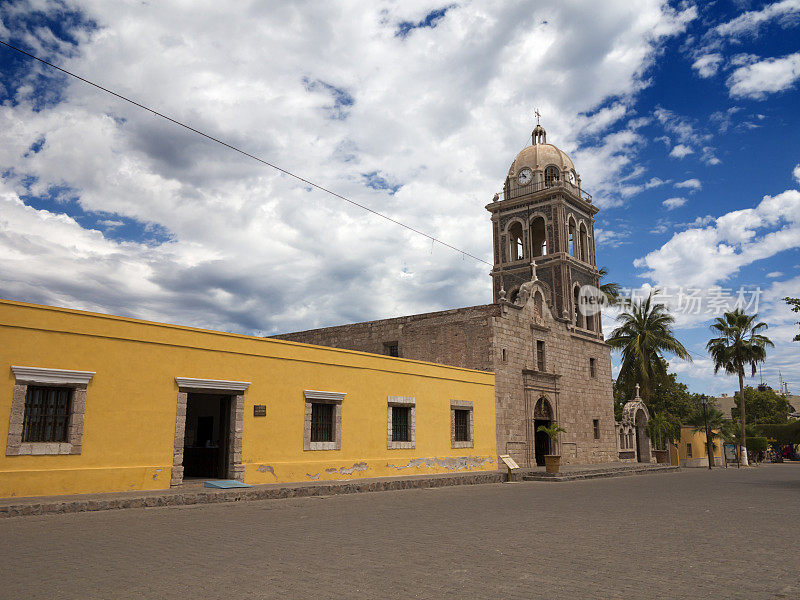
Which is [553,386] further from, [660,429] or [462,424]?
[660,429]

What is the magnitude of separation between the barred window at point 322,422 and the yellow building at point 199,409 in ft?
0.13

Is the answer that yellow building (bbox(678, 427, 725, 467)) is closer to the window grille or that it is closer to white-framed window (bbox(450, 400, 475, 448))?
the window grille

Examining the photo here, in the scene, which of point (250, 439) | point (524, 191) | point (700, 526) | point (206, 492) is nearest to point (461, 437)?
point (250, 439)

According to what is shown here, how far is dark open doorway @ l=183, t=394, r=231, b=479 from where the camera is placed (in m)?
16.1

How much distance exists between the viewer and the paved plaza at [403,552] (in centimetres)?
518

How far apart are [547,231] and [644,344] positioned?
9.35 meters

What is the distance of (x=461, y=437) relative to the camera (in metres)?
21.7

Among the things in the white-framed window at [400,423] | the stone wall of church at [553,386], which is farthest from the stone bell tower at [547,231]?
the white-framed window at [400,423]

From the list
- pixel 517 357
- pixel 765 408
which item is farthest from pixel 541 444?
pixel 765 408

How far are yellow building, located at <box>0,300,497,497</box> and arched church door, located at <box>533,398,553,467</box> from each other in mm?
5291

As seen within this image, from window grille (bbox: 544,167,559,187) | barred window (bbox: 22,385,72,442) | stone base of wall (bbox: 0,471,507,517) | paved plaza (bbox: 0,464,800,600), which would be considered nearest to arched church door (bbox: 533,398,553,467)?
stone base of wall (bbox: 0,471,507,517)

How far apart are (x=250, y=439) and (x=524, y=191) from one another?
2850 centimetres

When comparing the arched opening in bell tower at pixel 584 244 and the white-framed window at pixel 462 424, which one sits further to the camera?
the arched opening in bell tower at pixel 584 244

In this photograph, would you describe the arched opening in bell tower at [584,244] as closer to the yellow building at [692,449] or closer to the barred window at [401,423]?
the yellow building at [692,449]
